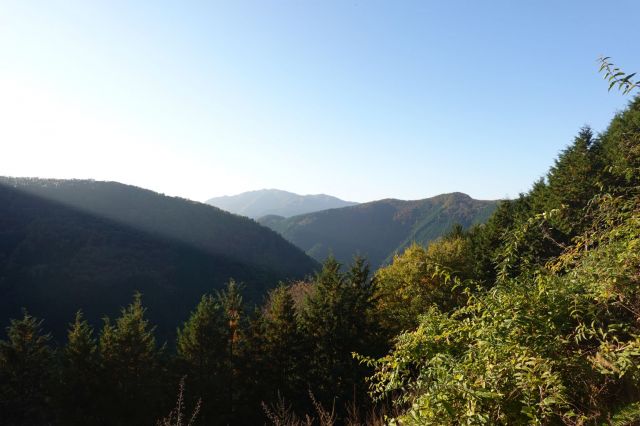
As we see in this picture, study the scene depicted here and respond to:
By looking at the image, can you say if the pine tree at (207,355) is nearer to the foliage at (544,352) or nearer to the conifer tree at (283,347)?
the conifer tree at (283,347)

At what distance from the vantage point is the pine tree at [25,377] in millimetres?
18328

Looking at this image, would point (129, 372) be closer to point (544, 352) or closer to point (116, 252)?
point (544, 352)

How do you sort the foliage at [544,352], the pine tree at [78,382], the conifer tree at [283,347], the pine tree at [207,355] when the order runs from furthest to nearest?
1. the conifer tree at [283,347]
2. the pine tree at [207,355]
3. the pine tree at [78,382]
4. the foliage at [544,352]

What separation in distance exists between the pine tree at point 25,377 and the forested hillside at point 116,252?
220ft

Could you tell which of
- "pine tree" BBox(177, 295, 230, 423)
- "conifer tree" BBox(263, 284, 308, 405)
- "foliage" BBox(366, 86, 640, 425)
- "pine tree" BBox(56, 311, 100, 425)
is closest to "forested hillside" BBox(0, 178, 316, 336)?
"pine tree" BBox(56, 311, 100, 425)

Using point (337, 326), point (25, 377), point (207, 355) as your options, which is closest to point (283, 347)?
point (337, 326)

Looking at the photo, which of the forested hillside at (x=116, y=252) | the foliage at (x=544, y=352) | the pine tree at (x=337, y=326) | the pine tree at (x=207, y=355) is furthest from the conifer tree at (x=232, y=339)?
the forested hillside at (x=116, y=252)

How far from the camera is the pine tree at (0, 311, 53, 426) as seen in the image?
18.3 meters

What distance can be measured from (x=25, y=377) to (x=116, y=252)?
319 feet

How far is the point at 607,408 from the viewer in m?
2.90

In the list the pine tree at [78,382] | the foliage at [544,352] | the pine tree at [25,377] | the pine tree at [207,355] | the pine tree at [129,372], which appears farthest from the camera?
the pine tree at [207,355]

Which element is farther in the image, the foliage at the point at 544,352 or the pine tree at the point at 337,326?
the pine tree at the point at 337,326

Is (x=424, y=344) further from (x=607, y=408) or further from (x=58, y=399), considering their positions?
(x=58, y=399)

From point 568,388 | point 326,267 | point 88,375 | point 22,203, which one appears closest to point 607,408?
point 568,388
